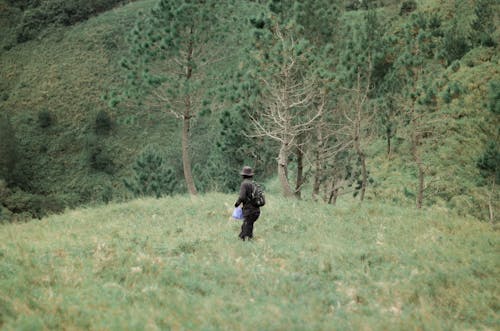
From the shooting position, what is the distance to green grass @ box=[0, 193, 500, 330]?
5.55 m

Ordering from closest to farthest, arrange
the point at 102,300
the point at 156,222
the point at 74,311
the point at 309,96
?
1. the point at 74,311
2. the point at 102,300
3. the point at 156,222
4. the point at 309,96

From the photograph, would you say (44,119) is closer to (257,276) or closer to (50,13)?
(50,13)

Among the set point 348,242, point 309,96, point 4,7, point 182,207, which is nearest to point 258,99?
point 309,96

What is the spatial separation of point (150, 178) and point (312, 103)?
49.9 feet

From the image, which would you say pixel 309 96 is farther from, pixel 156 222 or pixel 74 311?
pixel 74 311

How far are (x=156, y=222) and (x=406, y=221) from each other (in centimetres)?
762

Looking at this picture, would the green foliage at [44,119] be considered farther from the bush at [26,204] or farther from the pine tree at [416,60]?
the pine tree at [416,60]

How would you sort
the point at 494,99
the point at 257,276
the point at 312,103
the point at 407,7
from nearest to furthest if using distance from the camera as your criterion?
the point at 257,276, the point at 494,99, the point at 312,103, the point at 407,7

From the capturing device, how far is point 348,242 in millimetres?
10828

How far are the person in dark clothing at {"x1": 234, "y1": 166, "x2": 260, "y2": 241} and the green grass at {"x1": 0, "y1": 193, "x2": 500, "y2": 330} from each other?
42cm

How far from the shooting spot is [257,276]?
304 inches

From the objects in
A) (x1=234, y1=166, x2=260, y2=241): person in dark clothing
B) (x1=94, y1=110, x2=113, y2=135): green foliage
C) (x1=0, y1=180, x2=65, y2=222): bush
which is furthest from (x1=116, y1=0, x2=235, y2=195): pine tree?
(x1=94, y1=110, x2=113, y2=135): green foliage

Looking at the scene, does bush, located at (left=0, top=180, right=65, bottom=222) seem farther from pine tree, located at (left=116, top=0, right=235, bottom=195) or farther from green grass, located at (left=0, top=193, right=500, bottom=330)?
green grass, located at (left=0, top=193, right=500, bottom=330)

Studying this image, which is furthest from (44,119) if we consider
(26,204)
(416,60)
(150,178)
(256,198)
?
(256,198)
